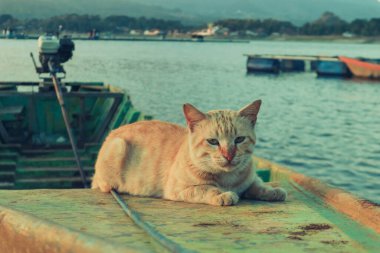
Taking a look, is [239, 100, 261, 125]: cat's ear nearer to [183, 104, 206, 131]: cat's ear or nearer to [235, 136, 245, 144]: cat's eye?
[235, 136, 245, 144]: cat's eye

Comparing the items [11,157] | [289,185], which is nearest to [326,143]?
[11,157]

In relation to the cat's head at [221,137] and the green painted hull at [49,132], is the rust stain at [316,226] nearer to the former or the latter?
the cat's head at [221,137]

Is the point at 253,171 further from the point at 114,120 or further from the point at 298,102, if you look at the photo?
the point at 298,102

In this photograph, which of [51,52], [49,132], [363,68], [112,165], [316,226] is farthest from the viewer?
[363,68]

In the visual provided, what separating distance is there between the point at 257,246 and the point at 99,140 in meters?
10.9

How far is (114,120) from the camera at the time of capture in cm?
1554

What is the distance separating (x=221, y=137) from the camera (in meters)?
5.50

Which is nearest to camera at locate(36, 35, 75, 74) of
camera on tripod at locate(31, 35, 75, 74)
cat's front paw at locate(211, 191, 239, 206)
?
camera on tripod at locate(31, 35, 75, 74)

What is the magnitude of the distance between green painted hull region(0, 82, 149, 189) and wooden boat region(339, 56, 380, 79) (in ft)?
178

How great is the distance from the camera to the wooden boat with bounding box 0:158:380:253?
4.03m

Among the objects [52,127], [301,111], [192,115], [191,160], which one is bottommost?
[301,111]

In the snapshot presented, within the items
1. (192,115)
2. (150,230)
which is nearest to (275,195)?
(192,115)

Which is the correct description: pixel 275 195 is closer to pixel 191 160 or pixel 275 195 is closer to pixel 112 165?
pixel 191 160

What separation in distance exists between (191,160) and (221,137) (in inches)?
16.7
